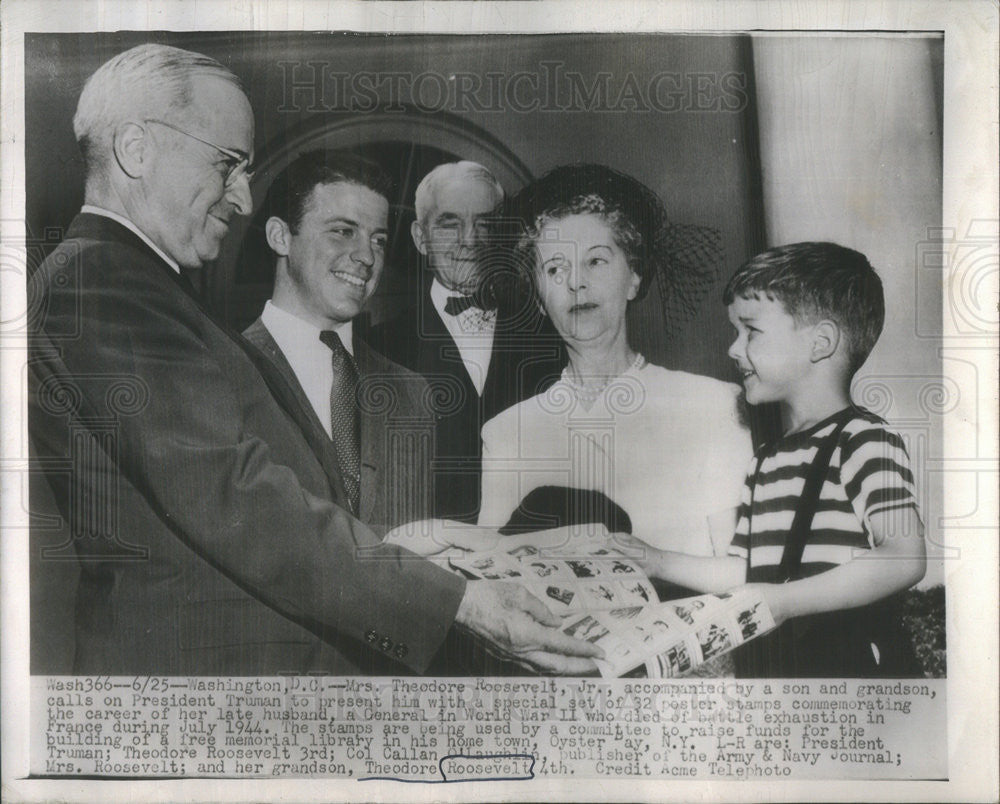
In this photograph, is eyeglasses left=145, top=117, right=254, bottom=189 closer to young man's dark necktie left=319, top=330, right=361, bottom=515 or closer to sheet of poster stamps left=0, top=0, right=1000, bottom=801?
sheet of poster stamps left=0, top=0, right=1000, bottom=801

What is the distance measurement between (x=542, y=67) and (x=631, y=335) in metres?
0.74

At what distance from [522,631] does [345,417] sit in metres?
0.71

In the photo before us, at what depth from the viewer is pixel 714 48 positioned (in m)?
2.07

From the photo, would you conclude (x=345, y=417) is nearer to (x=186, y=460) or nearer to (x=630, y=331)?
(x=186, y=460)

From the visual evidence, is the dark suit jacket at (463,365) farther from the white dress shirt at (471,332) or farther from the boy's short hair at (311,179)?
the boy's short hair at (311,179)

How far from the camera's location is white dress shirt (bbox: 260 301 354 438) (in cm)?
205

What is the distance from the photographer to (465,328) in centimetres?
206

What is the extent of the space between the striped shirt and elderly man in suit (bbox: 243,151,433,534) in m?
0.86

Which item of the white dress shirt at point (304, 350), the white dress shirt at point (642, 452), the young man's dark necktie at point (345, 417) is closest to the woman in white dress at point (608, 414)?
the white dress shirt at point (642, 452)

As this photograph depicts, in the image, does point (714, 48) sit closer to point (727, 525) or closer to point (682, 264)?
point (682, 264)

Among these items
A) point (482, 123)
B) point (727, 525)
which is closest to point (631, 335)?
point (727, 525)

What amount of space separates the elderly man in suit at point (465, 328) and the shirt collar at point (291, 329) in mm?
75

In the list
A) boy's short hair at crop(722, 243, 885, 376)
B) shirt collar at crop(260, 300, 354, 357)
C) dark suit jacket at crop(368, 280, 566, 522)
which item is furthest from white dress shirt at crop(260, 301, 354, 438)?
boy's short hair at crop(722, 243, 885, 376)
